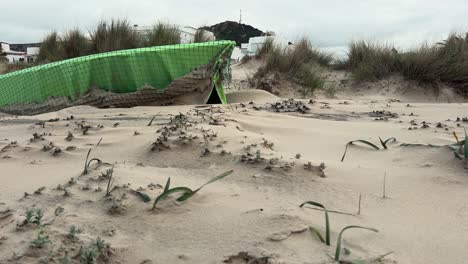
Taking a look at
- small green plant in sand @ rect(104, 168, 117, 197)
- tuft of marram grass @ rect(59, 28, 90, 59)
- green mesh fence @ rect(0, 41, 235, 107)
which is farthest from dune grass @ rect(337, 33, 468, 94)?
small green plant in sand @ rect(104, 168, 117, 197)

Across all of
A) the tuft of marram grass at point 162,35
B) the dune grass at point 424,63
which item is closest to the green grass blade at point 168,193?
the dune grass at point 424,63

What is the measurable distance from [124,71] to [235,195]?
127 inches

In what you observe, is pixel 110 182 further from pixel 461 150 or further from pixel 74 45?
pixel 74 45

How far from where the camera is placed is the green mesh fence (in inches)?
181

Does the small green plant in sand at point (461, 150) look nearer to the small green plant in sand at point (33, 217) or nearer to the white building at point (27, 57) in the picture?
the small green plant in sand at point (33, 217)

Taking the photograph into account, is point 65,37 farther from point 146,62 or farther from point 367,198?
point 367,198

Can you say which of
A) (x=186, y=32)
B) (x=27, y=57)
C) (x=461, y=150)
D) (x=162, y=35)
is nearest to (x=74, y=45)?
(x=162, y=35)

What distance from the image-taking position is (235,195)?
1700mm

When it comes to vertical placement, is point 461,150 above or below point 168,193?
above

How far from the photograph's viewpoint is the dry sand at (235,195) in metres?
1.32

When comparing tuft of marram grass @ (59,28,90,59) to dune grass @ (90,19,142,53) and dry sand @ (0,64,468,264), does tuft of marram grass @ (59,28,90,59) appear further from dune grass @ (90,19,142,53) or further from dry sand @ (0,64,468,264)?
dry sand @ (0,64,468,264)

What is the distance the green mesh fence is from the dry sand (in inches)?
68.9

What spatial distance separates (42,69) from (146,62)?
1.07 meters

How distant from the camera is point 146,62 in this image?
181 inches
